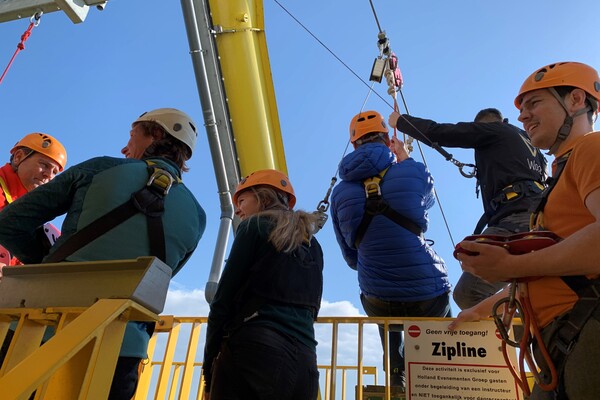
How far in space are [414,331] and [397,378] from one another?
1.92ft

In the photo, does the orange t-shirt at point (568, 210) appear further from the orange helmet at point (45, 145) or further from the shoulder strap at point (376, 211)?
the orange helmet at point (45, 145)

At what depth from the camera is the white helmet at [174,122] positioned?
2466 millimetres

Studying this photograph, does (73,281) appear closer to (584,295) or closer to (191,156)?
(191,156)

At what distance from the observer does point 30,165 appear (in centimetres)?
369

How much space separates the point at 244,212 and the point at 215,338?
0.91 m

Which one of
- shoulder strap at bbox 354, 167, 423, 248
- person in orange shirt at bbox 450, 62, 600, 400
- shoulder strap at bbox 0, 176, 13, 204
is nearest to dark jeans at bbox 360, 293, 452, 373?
shoulder strap at bbox 354, 167, 423, 248

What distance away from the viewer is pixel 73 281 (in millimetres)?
1454

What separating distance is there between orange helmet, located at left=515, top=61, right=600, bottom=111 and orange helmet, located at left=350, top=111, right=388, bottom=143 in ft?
6.63

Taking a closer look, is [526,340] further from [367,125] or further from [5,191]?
[5,191]

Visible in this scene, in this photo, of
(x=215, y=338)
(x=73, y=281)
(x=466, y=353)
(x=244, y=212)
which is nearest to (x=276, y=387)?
(x=215, y=338)

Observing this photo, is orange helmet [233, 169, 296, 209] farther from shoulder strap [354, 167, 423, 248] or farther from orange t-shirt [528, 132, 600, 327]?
orange t-shirt [528, 132, 600, 327]

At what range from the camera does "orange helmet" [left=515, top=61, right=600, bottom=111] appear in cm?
202

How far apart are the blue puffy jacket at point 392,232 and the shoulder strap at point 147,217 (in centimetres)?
178

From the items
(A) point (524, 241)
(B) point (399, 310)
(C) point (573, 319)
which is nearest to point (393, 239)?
(B) point (399, 310)
